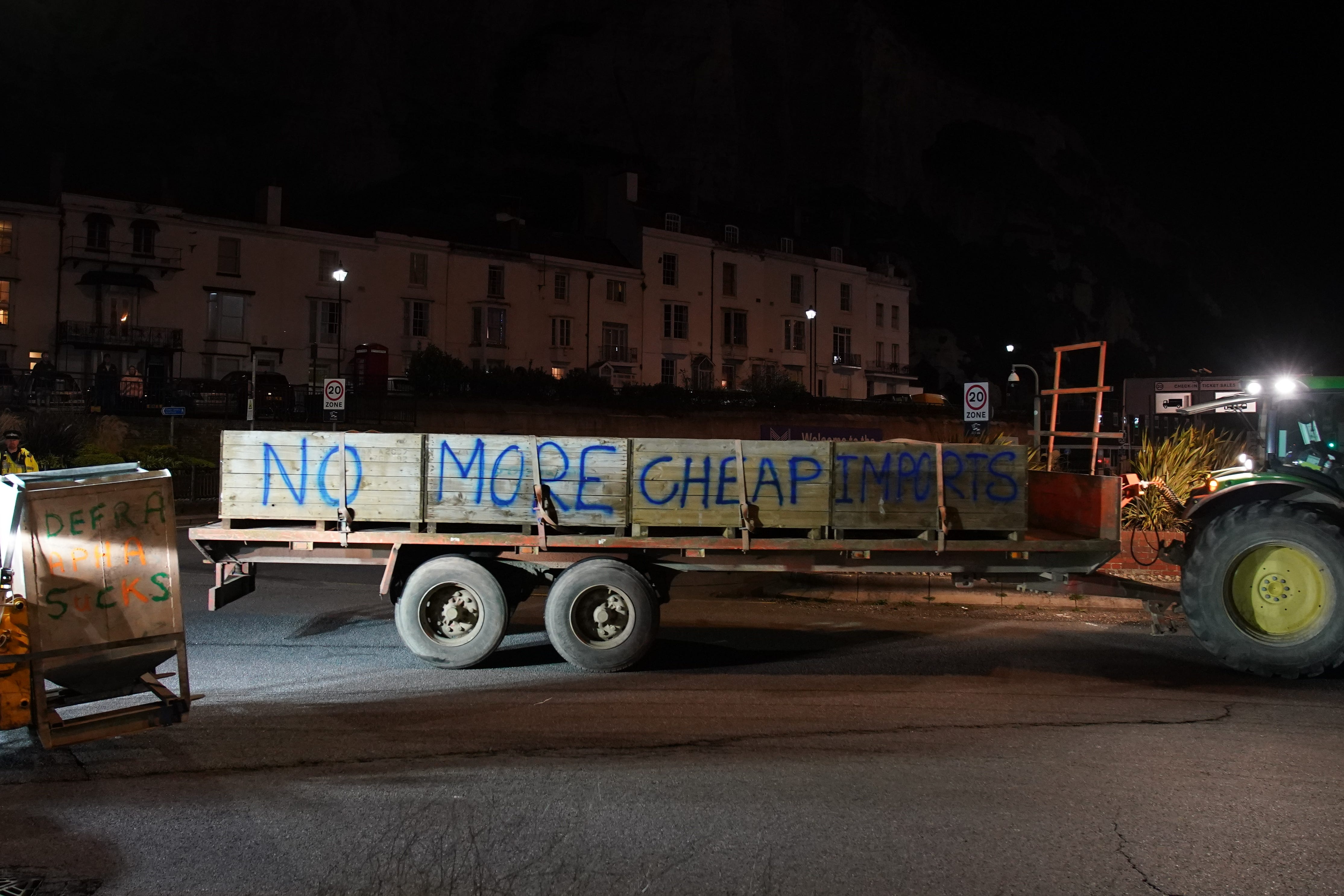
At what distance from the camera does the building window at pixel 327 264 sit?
4706cm

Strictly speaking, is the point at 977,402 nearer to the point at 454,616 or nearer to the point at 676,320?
the point at 454,616

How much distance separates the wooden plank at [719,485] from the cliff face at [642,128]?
2287 inches

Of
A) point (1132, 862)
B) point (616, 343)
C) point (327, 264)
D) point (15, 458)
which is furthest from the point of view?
point (616, 343)

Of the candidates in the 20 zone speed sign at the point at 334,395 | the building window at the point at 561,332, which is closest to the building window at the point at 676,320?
the building window at the point at 561,332

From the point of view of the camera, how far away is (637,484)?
8602mm

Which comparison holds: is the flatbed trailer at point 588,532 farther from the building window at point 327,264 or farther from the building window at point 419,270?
the building window at point 419,270

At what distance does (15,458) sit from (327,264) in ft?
122

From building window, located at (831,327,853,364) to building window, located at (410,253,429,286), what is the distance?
28.4m

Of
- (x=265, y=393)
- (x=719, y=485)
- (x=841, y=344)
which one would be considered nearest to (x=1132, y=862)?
(x=719, y=485)

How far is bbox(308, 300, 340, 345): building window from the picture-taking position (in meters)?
46.7

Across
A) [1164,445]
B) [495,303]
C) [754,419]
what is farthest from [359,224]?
[1164,445]

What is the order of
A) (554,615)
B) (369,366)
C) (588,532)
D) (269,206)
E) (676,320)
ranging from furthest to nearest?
(676,320), (269,206), (369,366), (588,532), (554,615)

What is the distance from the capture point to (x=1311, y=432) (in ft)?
28.7

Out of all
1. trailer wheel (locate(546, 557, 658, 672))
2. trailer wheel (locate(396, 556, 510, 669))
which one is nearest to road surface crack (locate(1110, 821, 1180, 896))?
trailer wheel (locate(546, 557, 658, 672))
